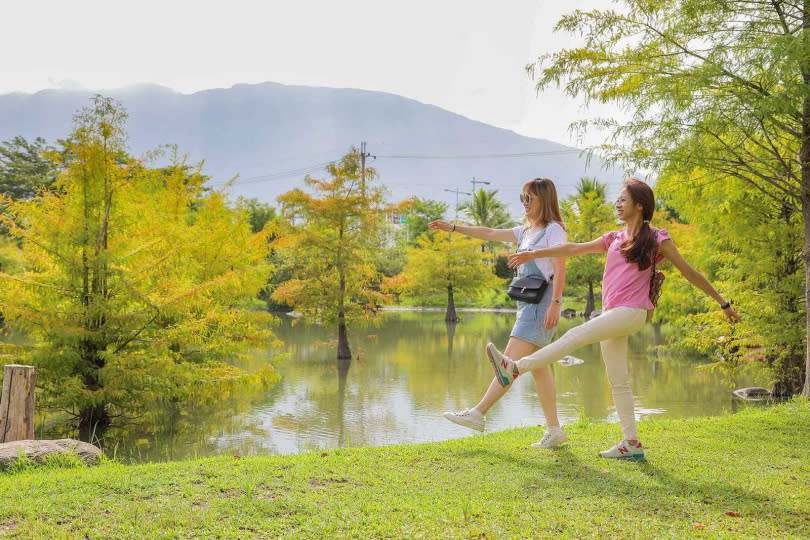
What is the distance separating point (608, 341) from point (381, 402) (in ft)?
24.1

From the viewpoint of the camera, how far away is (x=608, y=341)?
177 inches

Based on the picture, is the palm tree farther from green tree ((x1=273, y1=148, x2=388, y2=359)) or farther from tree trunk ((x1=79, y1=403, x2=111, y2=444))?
tree trunk ((x1=79, y1=403, x2=111, y2=444))

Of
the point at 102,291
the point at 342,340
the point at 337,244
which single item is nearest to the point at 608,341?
the point at 102,291

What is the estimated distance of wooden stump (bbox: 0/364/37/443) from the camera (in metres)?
6.07

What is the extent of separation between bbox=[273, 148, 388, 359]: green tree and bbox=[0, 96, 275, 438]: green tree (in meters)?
7.68

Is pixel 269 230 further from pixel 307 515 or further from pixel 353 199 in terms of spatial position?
pixel 307 515

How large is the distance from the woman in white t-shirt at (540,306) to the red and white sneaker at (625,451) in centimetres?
45

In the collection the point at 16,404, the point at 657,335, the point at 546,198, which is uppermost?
the point at 546,198

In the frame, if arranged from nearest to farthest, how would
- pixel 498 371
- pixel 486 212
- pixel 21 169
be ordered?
pixel 498 371
pixel 21 169
pixel 486 212

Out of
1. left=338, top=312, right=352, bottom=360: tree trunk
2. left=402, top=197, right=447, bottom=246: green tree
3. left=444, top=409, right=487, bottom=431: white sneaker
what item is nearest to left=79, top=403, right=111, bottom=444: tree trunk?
left=444, top=409, right=487, bottom=431: white sneaker

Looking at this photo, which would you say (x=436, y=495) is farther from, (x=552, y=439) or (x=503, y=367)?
(x=552, y=439)

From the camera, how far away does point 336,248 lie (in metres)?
17.8

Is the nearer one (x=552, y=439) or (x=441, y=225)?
(x=552, y=439)

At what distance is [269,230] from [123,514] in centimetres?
1198
